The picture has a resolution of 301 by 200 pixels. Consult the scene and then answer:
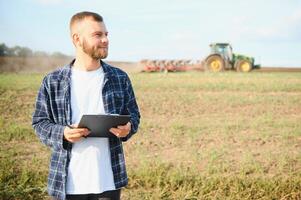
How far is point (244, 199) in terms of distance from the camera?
4.26 meters

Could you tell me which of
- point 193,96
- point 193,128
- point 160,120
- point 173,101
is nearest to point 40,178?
point 193,128

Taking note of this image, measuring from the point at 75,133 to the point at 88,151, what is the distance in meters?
0.16

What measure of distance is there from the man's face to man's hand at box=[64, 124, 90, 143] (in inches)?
16.4

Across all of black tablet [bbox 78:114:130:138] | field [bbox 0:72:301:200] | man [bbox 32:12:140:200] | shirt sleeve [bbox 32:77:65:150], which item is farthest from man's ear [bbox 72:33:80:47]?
field [bbox 0:72:301:200]

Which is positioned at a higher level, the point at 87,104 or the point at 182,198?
the point at 87,104

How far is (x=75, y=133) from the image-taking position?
2.27m

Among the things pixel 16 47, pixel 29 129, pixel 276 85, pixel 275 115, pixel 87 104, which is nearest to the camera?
pixel 87 104

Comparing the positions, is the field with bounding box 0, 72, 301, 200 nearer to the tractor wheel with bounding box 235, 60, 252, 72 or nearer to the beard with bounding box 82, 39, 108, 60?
the beard with bounding box 82, 39, 108, 60

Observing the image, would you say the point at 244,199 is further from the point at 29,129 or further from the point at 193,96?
the point at 193,96

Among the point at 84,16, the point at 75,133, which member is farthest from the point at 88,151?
the point at 84,16

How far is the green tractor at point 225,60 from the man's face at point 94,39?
22.6 metres

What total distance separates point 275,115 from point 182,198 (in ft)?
21.4

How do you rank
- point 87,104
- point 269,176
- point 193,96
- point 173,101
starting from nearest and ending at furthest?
point 87,104
point 269,176
point 173,101
point 193,96

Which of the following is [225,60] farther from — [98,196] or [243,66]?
[98,196]
